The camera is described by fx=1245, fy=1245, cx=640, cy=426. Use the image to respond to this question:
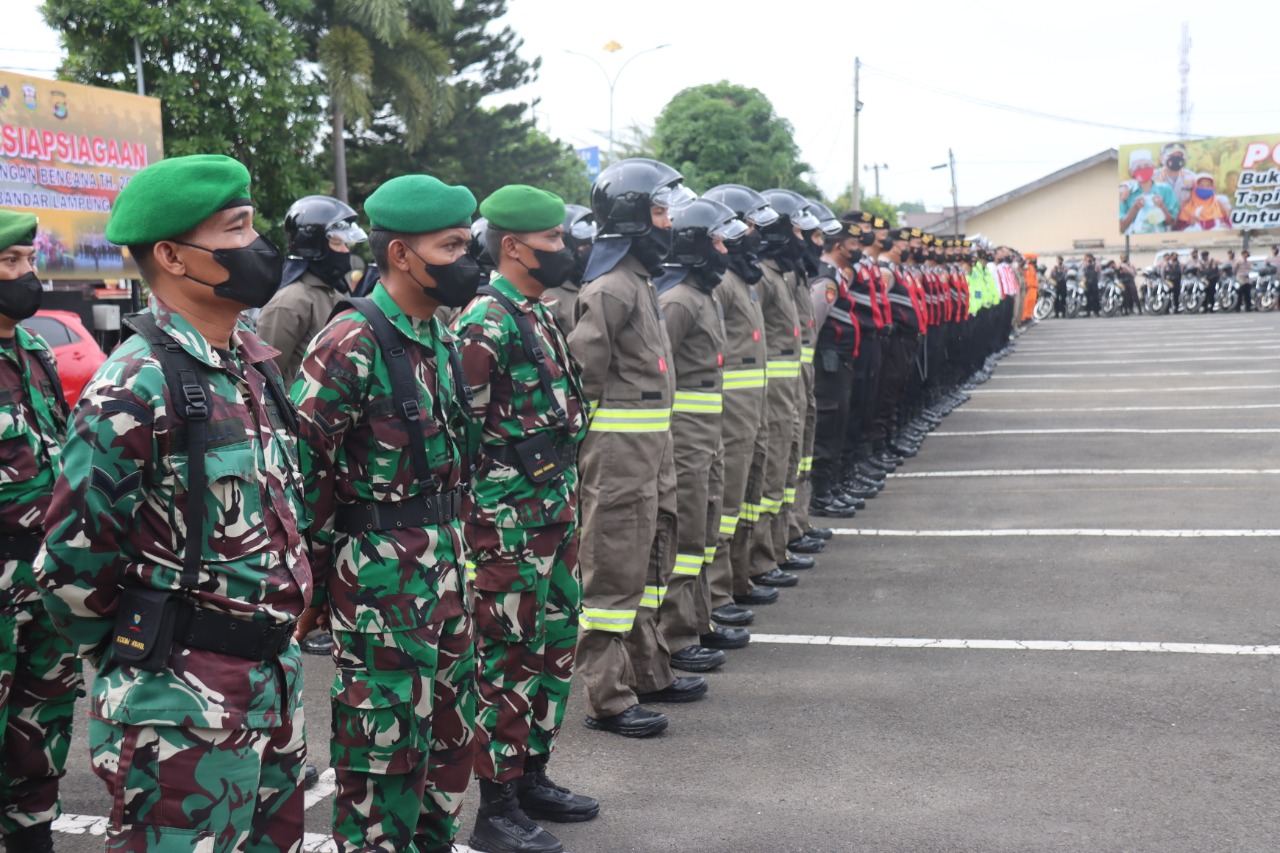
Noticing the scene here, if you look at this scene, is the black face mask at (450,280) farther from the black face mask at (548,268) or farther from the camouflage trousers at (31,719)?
the camouflage trousers at (31,719)

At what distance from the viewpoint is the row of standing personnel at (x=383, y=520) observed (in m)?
2.57

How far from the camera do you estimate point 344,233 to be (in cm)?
696

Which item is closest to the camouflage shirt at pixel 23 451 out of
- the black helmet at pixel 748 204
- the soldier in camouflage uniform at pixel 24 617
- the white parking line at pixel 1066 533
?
the soldier in camouflage uniform at pixel 24 617

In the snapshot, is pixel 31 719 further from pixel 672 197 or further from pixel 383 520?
pixel 672 197

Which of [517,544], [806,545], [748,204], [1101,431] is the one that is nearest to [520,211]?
[517,544]

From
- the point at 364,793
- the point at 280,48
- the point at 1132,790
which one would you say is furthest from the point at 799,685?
the point at 280,48

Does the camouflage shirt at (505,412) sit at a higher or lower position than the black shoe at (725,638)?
higher

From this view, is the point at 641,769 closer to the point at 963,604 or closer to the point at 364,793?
the point at 364,793

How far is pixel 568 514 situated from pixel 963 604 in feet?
12.2

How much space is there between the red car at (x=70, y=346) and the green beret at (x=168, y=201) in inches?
349

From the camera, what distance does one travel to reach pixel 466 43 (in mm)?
34656

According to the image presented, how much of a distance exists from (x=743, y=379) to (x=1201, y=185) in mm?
51694

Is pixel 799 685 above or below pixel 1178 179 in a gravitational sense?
below

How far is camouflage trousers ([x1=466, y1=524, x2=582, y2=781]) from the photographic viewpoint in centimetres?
423
